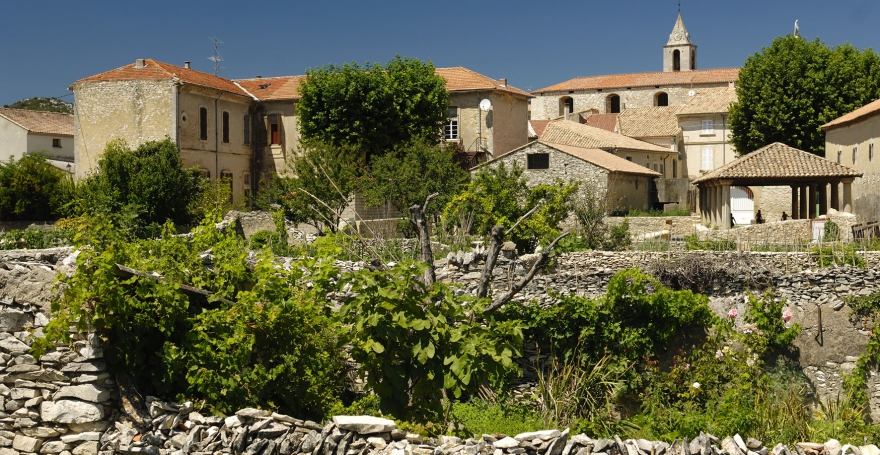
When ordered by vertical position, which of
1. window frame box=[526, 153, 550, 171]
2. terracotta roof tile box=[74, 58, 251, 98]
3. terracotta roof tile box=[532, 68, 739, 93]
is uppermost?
terracotta roof tile box=[532, 68, 739, 93]

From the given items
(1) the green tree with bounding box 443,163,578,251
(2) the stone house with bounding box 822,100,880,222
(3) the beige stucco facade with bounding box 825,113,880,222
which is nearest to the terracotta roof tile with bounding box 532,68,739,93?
(2) the stone house with bounding box 822,100,880,222

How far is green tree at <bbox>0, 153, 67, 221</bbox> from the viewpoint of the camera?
34.0 m

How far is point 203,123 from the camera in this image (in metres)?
38.8

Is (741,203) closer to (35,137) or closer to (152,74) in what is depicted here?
(152,74)

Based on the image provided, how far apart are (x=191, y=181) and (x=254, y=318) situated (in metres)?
23.2

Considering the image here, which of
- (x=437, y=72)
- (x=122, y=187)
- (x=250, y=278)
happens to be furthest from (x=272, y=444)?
(x=437, y=72)

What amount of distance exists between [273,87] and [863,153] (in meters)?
26.3

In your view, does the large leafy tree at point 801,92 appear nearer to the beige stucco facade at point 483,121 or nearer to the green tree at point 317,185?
the beige stucco facade at point 483,121

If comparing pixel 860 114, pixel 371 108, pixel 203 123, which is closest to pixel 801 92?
pixel 860 114

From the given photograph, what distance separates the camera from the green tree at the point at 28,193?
34.0 metres

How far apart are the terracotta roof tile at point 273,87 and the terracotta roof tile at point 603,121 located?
25.5 metres

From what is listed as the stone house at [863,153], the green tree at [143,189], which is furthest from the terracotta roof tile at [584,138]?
the green tree at [143,189]

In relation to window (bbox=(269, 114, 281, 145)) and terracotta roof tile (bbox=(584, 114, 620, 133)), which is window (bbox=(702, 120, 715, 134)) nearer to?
terracotta roof tile (bbox=(584, 114, 620, 133))

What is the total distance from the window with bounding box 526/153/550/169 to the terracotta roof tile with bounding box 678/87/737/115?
24.5 metres
